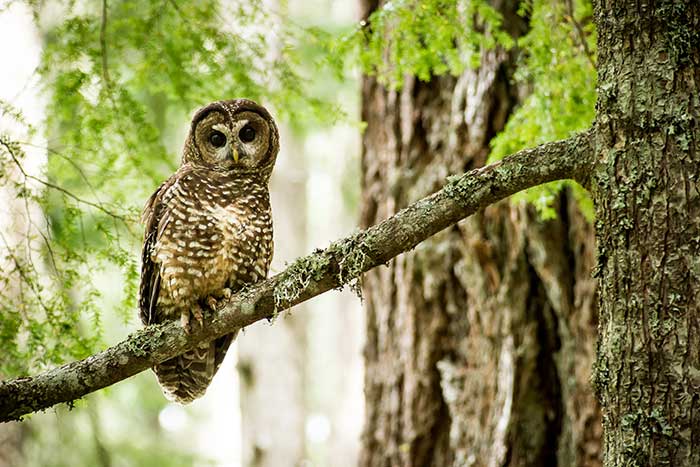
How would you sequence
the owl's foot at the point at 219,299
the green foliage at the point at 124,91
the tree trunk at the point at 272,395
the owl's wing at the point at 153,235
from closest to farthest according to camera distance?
the owl's foot at the point at 219,299, the owl's wing at the point at 153,235, the green foliage at the point at 124,91, the tree trunk at the point at 272,395

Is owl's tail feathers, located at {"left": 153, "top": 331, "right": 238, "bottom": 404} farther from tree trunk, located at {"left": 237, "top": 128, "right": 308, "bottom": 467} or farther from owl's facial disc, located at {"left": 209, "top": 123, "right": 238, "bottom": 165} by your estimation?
tree trunk, located at {"left": 237, "top": 128, "right": 308, "bottom": 467}

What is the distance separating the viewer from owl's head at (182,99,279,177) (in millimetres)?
4105

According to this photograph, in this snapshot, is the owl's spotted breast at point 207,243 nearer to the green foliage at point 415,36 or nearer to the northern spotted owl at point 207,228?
the northern spotted owl at point 207,228

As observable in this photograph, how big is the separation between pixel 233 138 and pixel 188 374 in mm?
1265

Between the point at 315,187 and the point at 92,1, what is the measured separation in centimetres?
1410

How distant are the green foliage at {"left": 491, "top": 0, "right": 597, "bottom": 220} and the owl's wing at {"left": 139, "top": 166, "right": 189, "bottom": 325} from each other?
1.73 meters

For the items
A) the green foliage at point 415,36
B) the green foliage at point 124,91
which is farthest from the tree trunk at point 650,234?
the green foliage at point 124,91

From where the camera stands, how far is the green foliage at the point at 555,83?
398 centimetres

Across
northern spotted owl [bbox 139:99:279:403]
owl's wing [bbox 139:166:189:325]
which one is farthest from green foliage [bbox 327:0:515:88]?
owl's wing [bbox 139:166:189:325]

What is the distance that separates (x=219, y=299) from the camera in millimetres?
3754

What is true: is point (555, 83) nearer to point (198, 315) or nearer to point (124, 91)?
point (198, 315)

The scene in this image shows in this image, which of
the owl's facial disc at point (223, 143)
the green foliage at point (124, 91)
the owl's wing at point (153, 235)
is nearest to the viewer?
the owl's wing at point (153, 235)

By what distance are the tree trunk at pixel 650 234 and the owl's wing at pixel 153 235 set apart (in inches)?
82.9

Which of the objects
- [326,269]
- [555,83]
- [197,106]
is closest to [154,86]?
[197,106]
